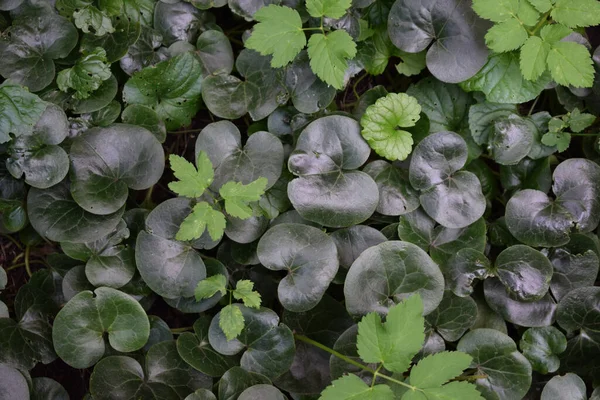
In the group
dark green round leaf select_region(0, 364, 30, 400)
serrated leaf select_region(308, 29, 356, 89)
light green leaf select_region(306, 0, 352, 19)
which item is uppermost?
light green leaf select_region(306, 0, 352, 19)

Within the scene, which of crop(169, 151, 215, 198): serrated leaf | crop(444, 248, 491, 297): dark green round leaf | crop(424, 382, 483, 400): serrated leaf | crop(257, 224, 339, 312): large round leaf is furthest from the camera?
crop(444, 248, 491, 297): dark green round leaf

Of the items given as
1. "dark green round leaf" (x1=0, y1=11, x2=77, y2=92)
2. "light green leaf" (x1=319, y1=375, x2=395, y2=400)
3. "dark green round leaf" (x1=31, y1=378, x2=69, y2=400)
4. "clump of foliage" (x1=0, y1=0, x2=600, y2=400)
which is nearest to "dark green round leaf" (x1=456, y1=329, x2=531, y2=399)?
"clump of foliage" (x1=0, y1=0, x2=600, y2=400)

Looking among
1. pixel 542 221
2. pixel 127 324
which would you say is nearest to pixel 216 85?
pixel 127 324

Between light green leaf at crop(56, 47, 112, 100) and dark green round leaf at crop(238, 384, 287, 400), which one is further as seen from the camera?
light green leaf at crop(56, 47, 112, 100)

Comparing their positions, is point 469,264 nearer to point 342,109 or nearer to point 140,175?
point 342,109

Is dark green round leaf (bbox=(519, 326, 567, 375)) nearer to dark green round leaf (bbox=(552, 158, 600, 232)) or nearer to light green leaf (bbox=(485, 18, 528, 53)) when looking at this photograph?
dark green round leaf (bbox=(552, 158, 600, 232))

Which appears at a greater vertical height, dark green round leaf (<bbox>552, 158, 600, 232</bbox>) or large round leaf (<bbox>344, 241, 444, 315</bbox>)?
dark green round leaf (<bbox>552, 158, 600, 232</bbox>)

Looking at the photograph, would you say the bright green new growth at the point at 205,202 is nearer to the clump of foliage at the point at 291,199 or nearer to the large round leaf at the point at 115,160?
the clump of foliage at the point at 291,199

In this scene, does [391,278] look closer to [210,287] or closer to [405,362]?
[405,362]
